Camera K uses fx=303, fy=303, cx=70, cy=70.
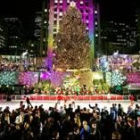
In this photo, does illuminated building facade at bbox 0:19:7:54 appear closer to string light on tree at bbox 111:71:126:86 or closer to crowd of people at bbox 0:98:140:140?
string light on tree at bbox 111:71:126:86

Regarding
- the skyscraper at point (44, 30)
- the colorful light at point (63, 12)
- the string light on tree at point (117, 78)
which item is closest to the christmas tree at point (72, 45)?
the string light on tree at point (117, 78)

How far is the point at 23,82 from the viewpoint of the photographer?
56125 mm

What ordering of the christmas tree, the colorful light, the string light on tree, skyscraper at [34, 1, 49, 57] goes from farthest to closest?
1. skyscraper at [34, 1, 49, 57]
2. the colorful light
3. the string light on tree
4. the christmas tree

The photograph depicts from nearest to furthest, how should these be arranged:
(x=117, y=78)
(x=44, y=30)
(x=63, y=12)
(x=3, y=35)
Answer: (x=117, y=78) → (x=63, y=12) → (x=44, y=30) → (x=3, y=35)

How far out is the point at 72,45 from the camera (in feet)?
161

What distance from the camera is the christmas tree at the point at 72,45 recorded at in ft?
159

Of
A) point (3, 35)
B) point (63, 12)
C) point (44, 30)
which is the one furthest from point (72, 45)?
point (3, 35)

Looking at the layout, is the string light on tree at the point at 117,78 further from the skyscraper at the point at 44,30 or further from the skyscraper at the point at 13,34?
the skyscraper at the point at 13,34

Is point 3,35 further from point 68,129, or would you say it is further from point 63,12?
point 68,129

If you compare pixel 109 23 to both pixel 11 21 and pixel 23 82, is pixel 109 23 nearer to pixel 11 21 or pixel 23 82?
pixel 11 21

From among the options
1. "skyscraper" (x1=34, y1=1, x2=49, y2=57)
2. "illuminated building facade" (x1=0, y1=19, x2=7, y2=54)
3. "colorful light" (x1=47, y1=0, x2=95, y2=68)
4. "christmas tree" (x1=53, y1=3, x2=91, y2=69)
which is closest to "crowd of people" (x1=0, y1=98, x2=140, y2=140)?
"christmas tree" (x1=53, y1=3, x2=91, y2=69)

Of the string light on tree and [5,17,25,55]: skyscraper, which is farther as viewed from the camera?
[5,17,25,55]: skyscraper

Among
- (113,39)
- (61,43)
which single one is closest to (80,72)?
(61,43)

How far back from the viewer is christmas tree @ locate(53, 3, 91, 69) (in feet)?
159
